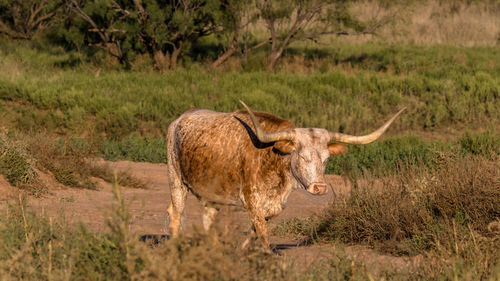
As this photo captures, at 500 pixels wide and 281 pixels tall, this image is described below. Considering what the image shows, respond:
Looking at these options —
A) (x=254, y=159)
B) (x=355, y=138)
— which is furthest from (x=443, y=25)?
(x=254, y=159)

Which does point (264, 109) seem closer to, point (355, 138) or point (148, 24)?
point (148, 24)

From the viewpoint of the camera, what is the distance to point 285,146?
648 cm

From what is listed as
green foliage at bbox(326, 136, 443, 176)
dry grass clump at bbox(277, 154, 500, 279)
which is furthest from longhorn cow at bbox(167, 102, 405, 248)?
green foliage at bbox(326, 136, 443, 176)

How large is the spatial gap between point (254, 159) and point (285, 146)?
0.37 meters

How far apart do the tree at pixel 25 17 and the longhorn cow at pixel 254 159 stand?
24.8 meters

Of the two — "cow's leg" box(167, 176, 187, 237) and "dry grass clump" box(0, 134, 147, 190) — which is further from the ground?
"cow's leg" box(167, 176, 187, 237)

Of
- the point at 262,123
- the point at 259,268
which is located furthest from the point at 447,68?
the point at 259,268

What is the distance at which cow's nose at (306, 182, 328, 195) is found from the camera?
6.12 meters

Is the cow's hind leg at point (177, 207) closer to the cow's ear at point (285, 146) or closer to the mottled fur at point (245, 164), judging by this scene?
the mottled fur at point (245, 164)

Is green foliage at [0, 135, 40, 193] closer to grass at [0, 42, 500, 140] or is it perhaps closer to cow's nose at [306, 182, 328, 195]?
grass at [0, 42, 500, 140]

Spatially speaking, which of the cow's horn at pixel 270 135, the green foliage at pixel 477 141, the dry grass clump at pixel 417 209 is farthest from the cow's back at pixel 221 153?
the green foliage at pixel 477 141

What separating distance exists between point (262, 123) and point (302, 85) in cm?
1434

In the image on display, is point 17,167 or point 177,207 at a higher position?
point 177,207

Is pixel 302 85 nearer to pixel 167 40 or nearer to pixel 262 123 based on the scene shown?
pixel 167 40
